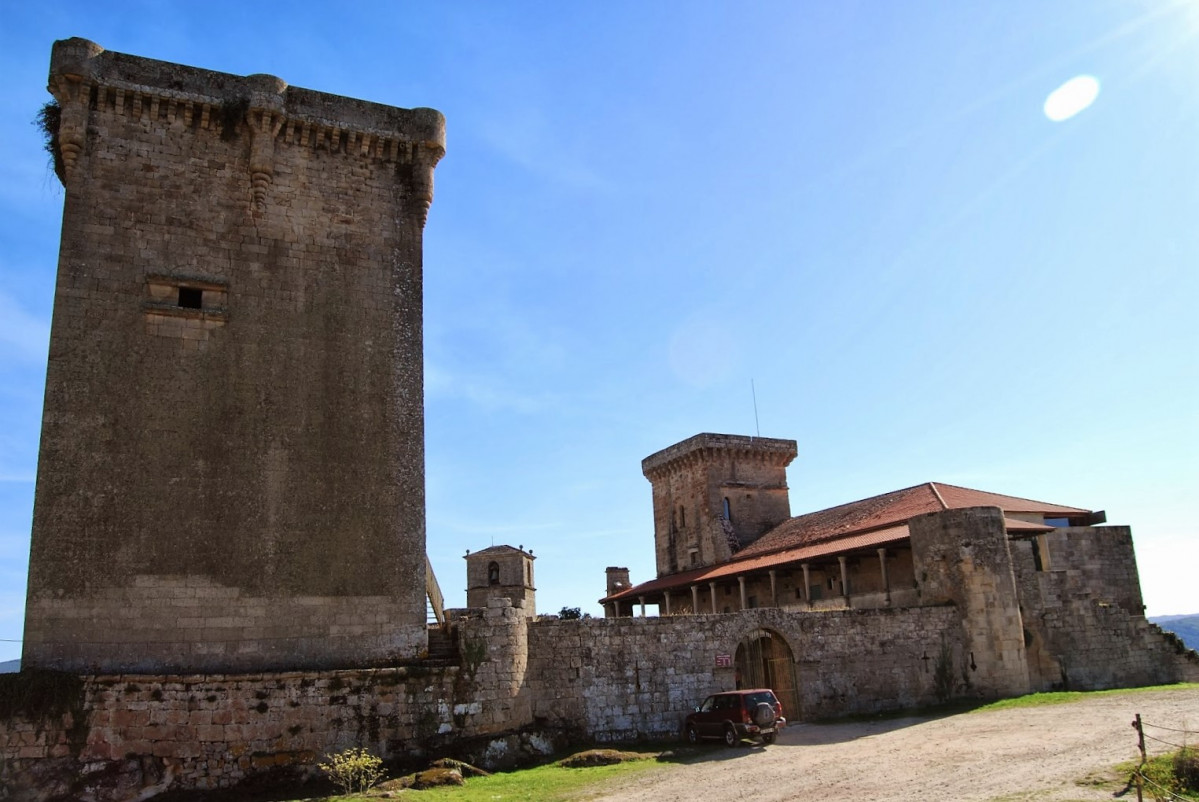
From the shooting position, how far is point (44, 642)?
14.7 metres

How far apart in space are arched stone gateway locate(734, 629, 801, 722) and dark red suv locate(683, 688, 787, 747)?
8.51 feet

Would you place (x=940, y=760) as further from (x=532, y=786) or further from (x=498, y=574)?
(x=498, y=574)

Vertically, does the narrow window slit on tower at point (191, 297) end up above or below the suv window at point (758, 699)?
above

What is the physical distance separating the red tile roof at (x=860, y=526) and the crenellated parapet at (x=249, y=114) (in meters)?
17.3

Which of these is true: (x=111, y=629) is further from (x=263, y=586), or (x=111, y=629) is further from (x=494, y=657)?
(x=494, y=657)

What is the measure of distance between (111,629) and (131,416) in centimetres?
375

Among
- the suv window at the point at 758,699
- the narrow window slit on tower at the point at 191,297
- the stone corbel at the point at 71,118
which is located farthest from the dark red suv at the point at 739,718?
the stone corbel at the point at 71,118

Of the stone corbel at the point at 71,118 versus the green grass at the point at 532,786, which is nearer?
the green grass at the point at 532,786

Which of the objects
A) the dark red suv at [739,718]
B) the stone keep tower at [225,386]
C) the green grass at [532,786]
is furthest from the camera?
the dark red suv at [739,718]

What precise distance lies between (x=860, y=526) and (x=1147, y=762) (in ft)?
58.9

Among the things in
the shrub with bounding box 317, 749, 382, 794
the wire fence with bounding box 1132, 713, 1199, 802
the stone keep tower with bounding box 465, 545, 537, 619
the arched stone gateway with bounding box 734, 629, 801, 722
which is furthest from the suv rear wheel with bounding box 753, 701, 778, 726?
the stone keep tower with bounding box 465, 545, 537, 619

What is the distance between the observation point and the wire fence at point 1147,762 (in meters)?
10.6

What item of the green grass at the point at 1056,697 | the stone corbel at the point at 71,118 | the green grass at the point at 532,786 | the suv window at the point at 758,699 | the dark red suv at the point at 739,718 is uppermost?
the stone corbel at the point at 71,118

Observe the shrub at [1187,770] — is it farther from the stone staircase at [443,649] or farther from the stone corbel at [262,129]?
the stone corbel at [262,129]
